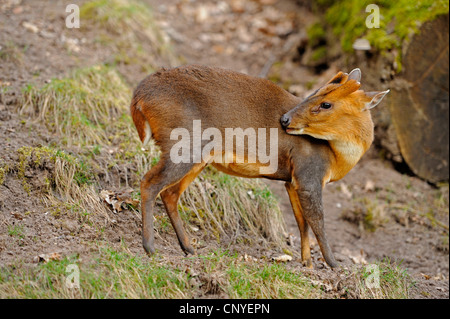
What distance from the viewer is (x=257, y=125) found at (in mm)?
4895

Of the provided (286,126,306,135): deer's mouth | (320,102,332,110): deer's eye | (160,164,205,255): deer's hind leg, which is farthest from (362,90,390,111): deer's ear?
(160,164,205,255): deer's hind leg

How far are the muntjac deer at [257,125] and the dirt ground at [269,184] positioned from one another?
37.6 inches

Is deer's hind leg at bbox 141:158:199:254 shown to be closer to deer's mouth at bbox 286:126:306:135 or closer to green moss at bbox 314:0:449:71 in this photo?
deer's mouth at bbox 286:126:306:135

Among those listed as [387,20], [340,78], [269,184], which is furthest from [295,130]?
[387,20]

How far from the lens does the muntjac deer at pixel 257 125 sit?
462 cm

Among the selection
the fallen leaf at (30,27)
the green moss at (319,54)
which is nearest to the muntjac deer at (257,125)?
the fallen leaf at (30,27)

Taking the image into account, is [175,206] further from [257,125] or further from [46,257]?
[46,257]

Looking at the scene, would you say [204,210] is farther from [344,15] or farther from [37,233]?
[344,15]

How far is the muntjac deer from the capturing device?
4621 mm

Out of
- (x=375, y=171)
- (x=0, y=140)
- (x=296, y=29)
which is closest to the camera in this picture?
(x=0, y=140)

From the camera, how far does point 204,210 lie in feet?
19.1

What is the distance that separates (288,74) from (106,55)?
3.09 m

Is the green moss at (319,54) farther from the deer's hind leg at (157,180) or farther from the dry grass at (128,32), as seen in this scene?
the deer's hind leg at (157,180)
